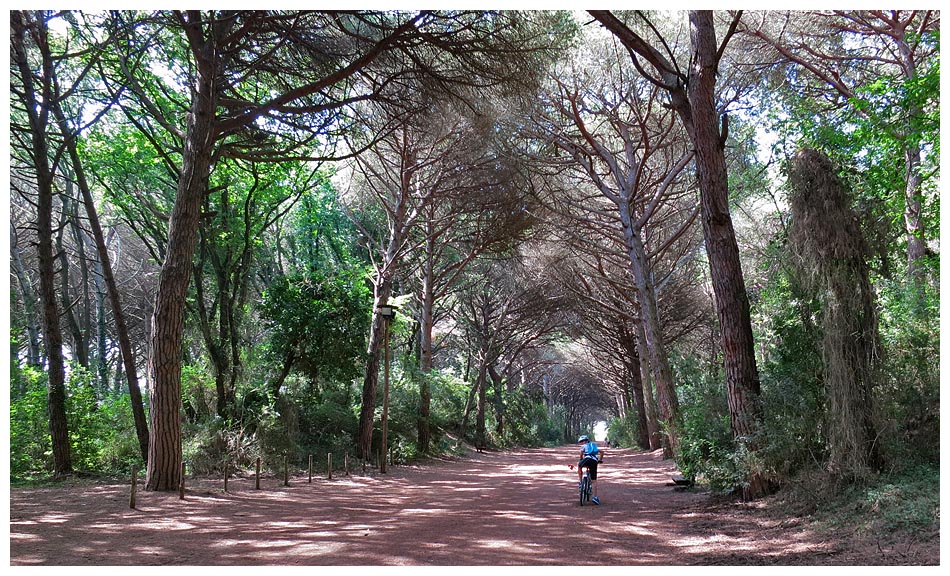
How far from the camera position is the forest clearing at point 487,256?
6895 mm

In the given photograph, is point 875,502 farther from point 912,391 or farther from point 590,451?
point 590,451

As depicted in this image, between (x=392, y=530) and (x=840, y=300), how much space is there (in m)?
5.85

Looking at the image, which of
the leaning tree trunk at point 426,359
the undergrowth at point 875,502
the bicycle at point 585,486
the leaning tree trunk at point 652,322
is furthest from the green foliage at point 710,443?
the leaning tree trunk at point 426,359

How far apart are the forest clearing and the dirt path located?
2.7 inches

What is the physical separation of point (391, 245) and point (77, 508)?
1110cm

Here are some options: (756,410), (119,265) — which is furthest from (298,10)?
(119,265)

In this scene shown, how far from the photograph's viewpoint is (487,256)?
69.9 ft

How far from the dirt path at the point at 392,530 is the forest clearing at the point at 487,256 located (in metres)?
0.07

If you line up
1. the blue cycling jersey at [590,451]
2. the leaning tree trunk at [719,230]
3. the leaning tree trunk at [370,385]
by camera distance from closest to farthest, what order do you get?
the leaning tree trunk at [719,230] < the blue cycling jersey at [590,451] < the leaning tree trunk at [370,385]

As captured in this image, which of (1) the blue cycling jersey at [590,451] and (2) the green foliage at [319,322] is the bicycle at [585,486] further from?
(2) the green foliage at [319,322]

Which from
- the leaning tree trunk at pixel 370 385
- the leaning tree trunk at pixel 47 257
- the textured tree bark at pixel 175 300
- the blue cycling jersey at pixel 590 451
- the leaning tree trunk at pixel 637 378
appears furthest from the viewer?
the leaning tree trunk at pixel 637 378

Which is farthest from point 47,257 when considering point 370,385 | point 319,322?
point 370,385

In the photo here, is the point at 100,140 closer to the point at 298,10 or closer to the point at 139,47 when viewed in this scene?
the point at 139,47

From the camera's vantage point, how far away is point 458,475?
16.1 meters
